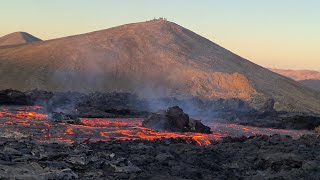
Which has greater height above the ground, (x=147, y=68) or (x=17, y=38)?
(x=17, y=38)

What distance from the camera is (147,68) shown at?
54125 millimetres

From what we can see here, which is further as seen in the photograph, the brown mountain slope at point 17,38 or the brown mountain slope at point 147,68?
the brown mountain slope at point 17,38

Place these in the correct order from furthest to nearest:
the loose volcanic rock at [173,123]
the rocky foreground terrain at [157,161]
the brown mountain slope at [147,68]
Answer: the brown mountain slope at [147,68], the loose volcanic rock at [173,123], the rocky foreground terrain at [157,161]

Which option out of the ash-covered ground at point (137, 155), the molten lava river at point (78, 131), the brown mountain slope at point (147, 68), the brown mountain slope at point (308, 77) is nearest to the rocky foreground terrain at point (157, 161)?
the ash-covered ground at point (137, 155)

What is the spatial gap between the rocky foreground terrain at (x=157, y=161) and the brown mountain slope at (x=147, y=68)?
86.0 ft

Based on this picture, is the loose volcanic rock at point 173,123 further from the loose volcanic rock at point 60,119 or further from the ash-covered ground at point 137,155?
the loose volcanic rock at point 60,119

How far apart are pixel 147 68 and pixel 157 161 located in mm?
42949

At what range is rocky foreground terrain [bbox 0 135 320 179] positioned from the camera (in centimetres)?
945

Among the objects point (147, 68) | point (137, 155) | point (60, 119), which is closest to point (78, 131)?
point (60, 119)

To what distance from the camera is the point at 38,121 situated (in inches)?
834

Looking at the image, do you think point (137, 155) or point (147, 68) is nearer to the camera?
point (137, 155)

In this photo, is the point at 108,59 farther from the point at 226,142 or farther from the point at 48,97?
the point at 226,142

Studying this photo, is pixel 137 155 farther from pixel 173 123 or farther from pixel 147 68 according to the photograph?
pixel 147 68

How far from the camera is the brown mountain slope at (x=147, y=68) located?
156 feet
